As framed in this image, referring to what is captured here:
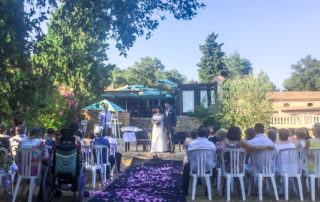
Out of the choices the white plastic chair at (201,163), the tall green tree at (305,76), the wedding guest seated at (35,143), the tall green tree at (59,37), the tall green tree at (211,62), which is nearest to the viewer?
the tall green tree at (59,37)

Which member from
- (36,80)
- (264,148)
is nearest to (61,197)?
(36,80)

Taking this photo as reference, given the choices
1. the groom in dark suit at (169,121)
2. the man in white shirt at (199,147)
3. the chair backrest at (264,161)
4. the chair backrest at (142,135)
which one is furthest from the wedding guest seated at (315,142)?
the chair backrest at (142,135)

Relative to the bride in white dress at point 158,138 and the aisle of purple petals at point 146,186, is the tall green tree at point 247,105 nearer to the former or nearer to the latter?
the bride in white dress at point 158,138

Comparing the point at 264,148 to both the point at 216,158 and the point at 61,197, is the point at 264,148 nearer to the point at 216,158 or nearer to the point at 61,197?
the point at 216,158

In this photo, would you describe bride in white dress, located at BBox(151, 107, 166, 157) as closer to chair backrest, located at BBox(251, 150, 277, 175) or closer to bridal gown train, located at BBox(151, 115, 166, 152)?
bridal gown train, located at BBox(151, 115, 166, 152)

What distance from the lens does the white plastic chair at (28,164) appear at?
5504 millimetres

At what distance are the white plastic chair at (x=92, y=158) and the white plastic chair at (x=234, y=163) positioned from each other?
269 centimetres

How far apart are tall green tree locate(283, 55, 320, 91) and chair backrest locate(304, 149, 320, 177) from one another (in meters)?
64.1

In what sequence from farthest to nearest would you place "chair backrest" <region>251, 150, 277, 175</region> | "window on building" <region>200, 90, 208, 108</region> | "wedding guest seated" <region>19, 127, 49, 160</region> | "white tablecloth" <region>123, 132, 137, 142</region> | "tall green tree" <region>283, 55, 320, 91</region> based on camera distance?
1. "tall green tree" <region>283, 55, 320, 91</region>
2. "window on building" <region>200, 90, 208, 108</region>
3. "white tablecloth" <region>123, 132, 137, 142</region>
4. "chair backrest" <region>251, 150, 277, 175</region>
5. "wedding guest seated" <region>19, 127, 49, 160</region>

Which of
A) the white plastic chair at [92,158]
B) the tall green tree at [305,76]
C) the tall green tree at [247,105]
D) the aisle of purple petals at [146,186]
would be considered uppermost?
the tall green tree at [305,76]

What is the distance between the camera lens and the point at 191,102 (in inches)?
1289

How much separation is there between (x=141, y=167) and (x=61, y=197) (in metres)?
4.03

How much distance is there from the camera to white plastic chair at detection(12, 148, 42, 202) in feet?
18.1

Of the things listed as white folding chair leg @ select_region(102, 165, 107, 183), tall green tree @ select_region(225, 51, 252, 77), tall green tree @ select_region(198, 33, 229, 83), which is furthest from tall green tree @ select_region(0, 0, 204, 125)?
tall green tree @ select_region(225, 51, 252, 77)
